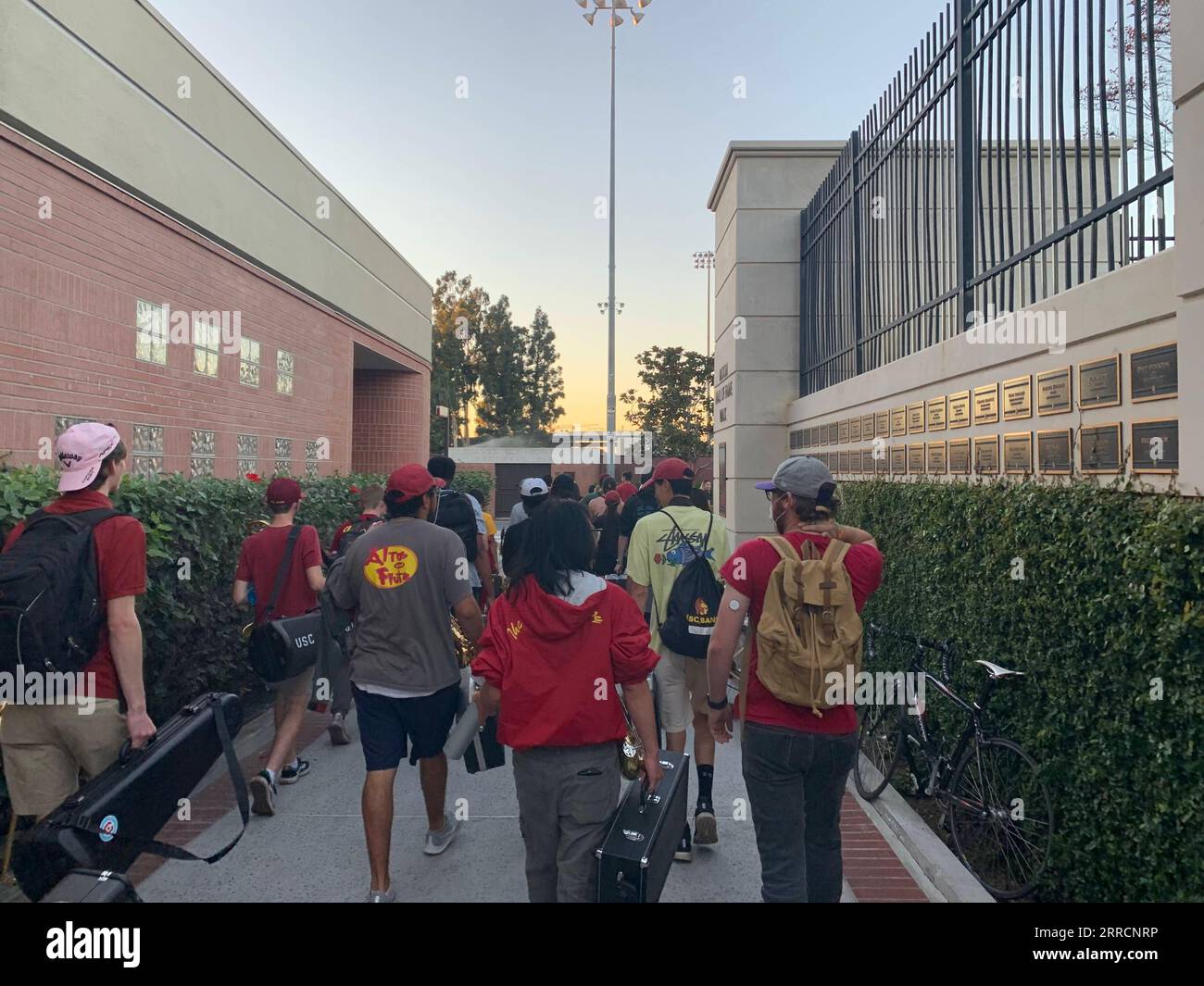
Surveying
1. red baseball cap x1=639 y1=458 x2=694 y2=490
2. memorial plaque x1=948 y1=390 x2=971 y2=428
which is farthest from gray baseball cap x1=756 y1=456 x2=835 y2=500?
memorial plaque x1=948 y1=390 x2=971 y2=428

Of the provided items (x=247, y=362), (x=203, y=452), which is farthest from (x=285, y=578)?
(x=247, y=362)

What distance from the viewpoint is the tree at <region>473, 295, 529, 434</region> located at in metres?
61.0

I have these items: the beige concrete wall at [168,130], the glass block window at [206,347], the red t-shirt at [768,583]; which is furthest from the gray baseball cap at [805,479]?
the glass block window at [206,347]

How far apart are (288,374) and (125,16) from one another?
554cm

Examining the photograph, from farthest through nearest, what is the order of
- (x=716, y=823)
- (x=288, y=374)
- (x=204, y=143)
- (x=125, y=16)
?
(x=288, y=374) → (x=204, y=143) → (x=125, y=16) → (x=716, y=823)

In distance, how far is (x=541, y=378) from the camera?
65938 mm

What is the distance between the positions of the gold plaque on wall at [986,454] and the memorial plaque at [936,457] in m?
0.63

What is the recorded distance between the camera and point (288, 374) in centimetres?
1340

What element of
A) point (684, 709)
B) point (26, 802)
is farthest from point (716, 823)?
point (26, 802)

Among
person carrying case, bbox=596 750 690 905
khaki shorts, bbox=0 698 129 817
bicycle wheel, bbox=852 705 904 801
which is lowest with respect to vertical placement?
bicycle wheel, bbox=852 705 904 801

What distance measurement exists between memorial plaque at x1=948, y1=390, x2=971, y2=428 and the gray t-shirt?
3653mm

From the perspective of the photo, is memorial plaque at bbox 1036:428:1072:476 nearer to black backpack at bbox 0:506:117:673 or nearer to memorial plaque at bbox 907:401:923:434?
memorial plaque at bbox 907:401:923:434

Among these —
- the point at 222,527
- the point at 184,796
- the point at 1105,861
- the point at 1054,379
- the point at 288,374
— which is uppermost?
the point at 288,374
